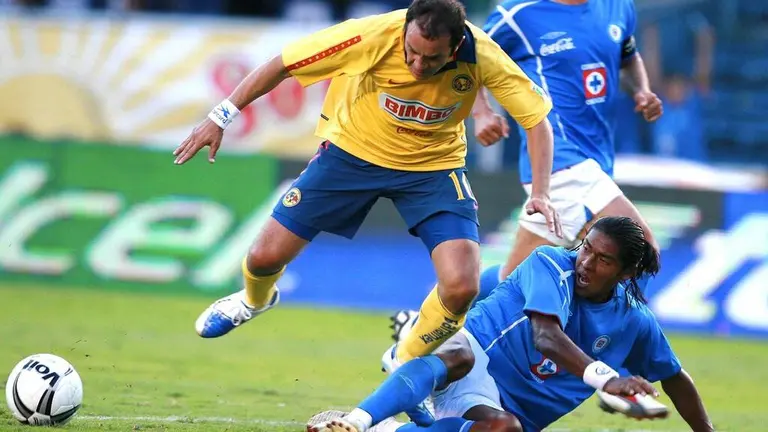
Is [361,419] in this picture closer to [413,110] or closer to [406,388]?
[406,388]

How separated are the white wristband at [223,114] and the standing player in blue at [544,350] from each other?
1615 millimetres

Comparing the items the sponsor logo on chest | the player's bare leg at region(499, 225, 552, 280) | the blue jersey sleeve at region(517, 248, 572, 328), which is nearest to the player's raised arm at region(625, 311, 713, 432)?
the blue jersey sleeve at region(517, 248, 572, 328)

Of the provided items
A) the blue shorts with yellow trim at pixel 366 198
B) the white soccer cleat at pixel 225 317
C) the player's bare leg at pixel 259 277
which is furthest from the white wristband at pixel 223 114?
the white soccer cleat at pixel 225 317

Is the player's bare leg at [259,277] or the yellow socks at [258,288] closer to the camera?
the player's bare leg at [259,277]

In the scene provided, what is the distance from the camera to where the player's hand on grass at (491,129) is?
7832 millimetres

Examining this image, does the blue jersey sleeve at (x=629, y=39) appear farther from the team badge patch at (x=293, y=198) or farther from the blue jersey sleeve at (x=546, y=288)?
the blue jersey sleeve at (x=546, y=288)

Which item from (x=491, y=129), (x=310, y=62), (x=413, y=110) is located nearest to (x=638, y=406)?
(x=413, y=110)

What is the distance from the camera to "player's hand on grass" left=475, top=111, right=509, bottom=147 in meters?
7.83

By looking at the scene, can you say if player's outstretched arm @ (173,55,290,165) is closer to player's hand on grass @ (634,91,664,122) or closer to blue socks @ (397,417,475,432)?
blue socks @ (397,417,475,432)

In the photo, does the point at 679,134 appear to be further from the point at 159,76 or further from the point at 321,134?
the point at 321,134

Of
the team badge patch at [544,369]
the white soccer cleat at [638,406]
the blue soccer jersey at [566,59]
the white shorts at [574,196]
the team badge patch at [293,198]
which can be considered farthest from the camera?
the blue soccer jersey at [566,59]

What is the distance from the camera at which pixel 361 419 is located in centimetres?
597

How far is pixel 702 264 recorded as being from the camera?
44.0 ft

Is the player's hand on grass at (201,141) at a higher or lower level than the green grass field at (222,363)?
higher
